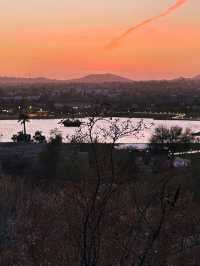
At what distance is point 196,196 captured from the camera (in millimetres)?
17406

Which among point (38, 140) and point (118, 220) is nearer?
point (118, 220)

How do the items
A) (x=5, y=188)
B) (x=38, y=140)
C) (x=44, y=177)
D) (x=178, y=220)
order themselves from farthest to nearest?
(x=38, y=140) < (x=44, y=177) < (x=5, y=188) < (x=178, y=220)

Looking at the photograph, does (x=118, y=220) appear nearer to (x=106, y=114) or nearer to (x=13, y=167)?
(x=106, y=114)

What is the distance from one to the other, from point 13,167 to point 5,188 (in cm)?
1008

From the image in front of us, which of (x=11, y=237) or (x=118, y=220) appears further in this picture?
(x=11, y=237)

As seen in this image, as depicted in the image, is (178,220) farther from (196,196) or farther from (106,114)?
(196,196)

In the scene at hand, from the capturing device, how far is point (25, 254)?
24.8 feet

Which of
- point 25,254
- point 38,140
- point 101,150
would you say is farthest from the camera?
point 38,140

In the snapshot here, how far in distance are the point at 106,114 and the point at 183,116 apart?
62269 millimetres

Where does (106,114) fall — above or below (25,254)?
above

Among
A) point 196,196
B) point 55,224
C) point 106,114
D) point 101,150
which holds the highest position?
point 106,114

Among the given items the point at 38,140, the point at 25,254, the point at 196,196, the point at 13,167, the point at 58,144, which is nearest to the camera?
the point at 25,254

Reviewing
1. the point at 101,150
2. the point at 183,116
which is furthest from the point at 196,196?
the point at 183,116

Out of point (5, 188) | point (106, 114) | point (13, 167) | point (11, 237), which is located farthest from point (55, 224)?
point (13, 167)
